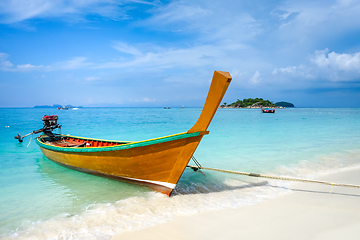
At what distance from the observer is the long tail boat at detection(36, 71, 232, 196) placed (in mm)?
4727

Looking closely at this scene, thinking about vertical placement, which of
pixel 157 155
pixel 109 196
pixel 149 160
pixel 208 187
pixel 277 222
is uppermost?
pixel 157 155

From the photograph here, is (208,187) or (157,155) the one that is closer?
(157,155)

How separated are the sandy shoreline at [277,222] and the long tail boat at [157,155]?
135 centimetres

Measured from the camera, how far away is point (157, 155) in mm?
5496

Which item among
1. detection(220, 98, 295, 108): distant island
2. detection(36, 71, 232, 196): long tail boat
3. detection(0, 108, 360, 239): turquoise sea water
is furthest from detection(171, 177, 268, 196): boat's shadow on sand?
detection(220, 98, 295, 108): distant island

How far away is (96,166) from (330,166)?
9538 mm

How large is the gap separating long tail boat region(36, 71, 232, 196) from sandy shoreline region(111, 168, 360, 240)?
4.43ft

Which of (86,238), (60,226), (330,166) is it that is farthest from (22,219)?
(330,166)

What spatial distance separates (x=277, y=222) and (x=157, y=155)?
3.19 meters

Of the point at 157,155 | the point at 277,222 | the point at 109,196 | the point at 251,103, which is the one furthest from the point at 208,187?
the point at 251,103

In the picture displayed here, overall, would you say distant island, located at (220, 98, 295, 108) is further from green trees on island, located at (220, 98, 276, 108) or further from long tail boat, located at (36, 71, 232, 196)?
long tail boat, located at (36, 71, 232, 196)

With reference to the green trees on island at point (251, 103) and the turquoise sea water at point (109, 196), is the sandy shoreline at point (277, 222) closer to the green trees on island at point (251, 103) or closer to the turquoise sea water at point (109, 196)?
the turquoise sea water at point (109, 196)

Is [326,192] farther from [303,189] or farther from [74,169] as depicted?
[74,169]

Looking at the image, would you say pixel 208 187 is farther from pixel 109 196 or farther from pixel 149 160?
pixel 109 196
